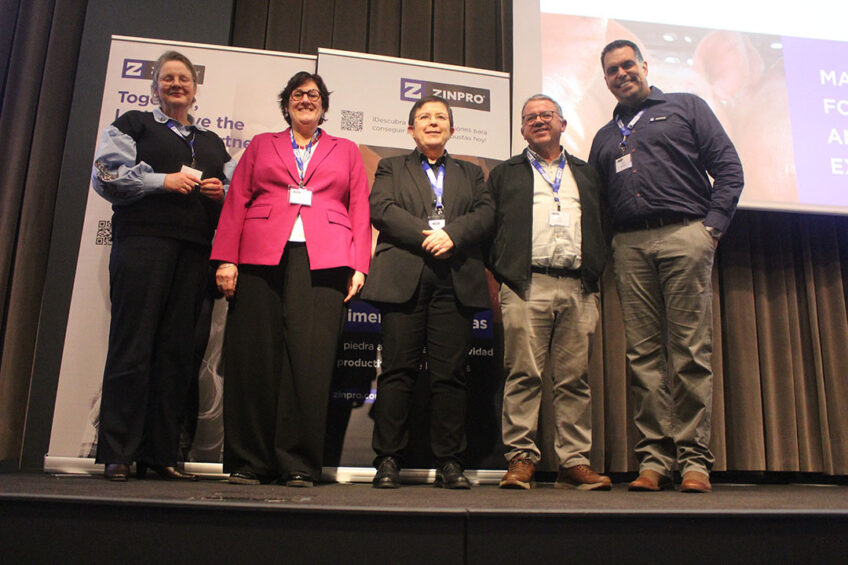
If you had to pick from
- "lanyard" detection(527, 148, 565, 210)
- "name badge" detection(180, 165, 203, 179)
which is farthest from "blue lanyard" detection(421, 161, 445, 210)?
"name badge" detection(180, 165, 203, 179)

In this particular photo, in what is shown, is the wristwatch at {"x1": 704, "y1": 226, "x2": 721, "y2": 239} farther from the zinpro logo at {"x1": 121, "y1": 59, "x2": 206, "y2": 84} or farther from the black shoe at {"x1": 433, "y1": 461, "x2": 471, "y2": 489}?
the zinpro logo at {"x1": 121, "y1": 59, "x2": 206, "y2": 84}

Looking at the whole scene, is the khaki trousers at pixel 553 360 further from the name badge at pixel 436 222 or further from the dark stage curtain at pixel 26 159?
the dark stage curtain at pixel 26 159

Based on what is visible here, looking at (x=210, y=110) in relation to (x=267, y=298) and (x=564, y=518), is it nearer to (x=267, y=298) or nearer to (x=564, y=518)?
(x=267, y=298)

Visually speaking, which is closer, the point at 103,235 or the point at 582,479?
the point at 582,479

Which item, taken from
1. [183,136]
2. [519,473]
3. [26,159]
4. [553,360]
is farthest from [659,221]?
[26,159]

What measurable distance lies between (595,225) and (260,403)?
1.44m

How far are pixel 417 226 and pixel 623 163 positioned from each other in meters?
0.92

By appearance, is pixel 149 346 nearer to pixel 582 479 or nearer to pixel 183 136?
pixel 183 136

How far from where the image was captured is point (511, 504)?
1.59m

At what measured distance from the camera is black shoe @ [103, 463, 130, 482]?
207cm

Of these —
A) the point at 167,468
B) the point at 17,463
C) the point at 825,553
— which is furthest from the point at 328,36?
the point at 825,553

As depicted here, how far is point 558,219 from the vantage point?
2365 mm

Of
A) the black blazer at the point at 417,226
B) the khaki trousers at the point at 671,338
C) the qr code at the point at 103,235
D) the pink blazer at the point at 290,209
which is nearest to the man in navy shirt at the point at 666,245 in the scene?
the khaki trousers at the point at 671,338

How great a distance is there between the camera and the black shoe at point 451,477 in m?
2.13
